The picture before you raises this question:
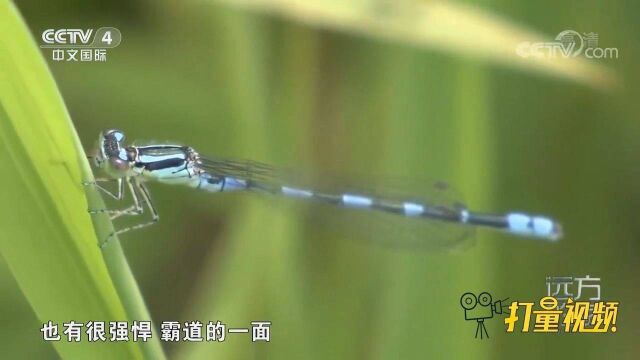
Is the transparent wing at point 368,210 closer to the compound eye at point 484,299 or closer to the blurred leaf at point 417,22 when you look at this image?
the compound eye at point 484,299

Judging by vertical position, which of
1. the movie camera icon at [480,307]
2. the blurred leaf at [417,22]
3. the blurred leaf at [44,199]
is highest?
the blurred leaf at [417,22]

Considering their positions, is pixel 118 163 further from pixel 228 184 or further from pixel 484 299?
pixel 484 299

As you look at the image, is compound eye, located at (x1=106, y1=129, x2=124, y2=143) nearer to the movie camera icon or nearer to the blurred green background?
the blurred green background

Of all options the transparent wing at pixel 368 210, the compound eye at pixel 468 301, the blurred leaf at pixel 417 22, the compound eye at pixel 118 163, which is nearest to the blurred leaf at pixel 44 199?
the compound eye at pixel 118 163

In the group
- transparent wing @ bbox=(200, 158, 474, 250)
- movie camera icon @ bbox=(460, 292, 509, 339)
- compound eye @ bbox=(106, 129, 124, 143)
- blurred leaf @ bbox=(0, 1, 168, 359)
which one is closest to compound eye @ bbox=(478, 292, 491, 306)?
movie camera icon @ bbox=(460, 292, 509, 339)

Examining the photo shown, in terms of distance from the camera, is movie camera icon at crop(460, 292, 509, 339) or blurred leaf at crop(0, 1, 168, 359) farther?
movie camera icon at crop(460, 292, 509, 339)
